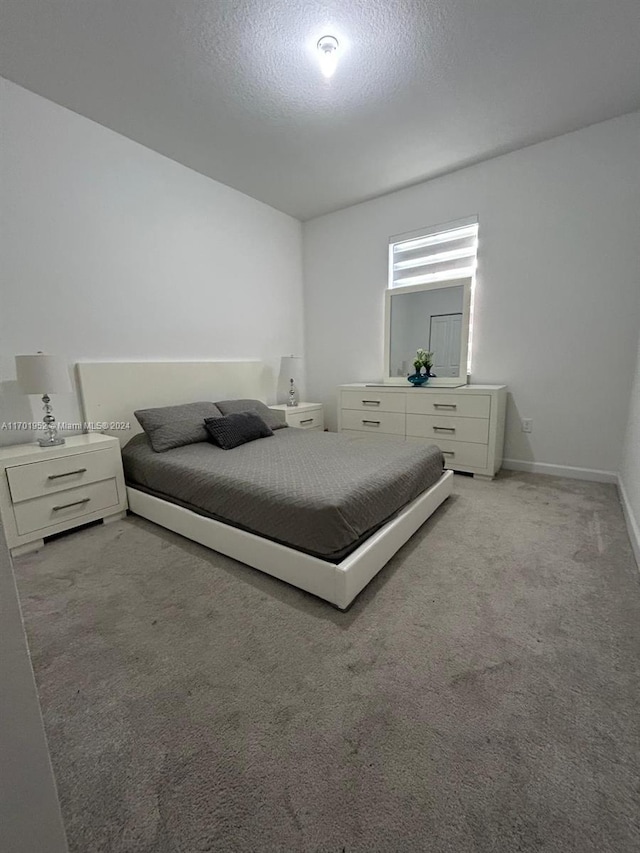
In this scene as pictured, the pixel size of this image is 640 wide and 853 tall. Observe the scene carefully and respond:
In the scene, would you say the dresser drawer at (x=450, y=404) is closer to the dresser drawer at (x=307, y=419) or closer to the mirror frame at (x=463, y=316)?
the mirror frame at (x=463, y=316)

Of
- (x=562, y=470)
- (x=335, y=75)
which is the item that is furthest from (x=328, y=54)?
(x=562, y=470)

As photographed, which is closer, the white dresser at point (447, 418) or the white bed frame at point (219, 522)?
the white bed frame at point (219, 522)

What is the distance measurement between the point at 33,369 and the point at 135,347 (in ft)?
2.84

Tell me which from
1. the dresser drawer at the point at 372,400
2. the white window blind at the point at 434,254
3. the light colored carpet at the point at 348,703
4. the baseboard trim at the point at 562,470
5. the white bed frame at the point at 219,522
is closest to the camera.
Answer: the light colored carpet at the point at 348,703

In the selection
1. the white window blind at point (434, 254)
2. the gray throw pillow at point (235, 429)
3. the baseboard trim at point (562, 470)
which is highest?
the white window blind at point (434, 254)

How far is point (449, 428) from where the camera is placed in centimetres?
307

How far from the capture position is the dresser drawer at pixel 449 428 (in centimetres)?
292

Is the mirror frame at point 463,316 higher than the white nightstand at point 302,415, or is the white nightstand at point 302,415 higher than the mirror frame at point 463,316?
the mirror frame at point 463,316

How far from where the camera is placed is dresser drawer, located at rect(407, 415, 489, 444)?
2.92m

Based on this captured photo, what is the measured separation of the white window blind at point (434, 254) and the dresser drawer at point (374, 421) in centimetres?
136

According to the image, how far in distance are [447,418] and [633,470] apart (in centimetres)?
127

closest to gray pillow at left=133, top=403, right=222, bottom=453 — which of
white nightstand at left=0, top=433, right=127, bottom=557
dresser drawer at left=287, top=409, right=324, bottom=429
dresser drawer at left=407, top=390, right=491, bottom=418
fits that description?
white nightstand at left=0, top=433, right=127, bottom=557

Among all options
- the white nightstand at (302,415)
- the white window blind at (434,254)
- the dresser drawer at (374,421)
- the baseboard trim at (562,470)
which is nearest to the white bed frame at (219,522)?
the white nightstand at (302,415)

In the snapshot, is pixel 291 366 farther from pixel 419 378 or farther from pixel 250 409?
pixel 419 378
